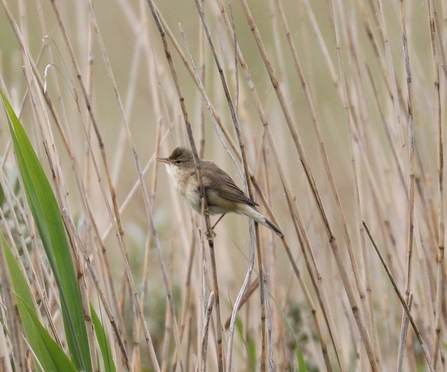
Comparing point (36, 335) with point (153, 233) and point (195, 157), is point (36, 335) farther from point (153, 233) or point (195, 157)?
point (195, 157)

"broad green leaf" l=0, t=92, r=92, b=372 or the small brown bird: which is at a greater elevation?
the small brown bird

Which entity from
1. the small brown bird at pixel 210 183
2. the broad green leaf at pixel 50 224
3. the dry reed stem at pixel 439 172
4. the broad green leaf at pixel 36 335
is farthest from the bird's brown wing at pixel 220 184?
the broad green leaf at pixel 36 335

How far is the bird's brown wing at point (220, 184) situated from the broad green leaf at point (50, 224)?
42.0 inches

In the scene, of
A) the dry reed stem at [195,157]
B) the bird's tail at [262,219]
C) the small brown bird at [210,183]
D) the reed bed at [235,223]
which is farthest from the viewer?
the small brown bird at [210,183]

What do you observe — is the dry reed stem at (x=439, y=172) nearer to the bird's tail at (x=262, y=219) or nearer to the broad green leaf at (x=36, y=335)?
the bird's tail at (x=262, y=219)

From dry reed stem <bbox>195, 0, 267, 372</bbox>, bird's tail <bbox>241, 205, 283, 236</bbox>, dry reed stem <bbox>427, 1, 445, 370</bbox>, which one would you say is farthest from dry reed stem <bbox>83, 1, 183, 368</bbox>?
dry reed stem <bbox>427, 1, 445, 370</bbox>

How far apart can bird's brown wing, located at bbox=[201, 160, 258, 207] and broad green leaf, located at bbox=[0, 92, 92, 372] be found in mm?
1066

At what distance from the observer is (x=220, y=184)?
2896 millimetres

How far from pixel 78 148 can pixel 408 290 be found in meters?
2.20

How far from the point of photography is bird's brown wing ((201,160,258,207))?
9.35ft

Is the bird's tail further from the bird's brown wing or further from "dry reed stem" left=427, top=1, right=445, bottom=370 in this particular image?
"dry reed stem" left=427, top=1, right=445, bottom=370

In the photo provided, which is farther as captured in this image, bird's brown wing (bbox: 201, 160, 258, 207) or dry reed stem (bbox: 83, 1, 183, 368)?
bird's brown wing (bbox: 201, 160, 258, 207)

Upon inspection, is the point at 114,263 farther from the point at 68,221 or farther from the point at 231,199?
the point at 68,221

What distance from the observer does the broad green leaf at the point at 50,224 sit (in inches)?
71.8
